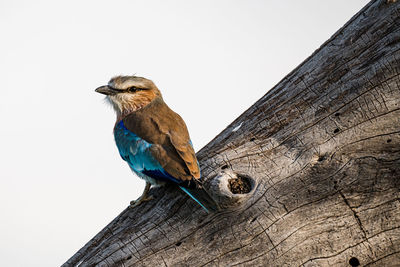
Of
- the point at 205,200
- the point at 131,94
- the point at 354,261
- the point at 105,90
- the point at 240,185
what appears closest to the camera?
the point at 354,261

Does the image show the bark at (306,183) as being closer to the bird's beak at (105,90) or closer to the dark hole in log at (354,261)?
the dark hole in log at (354,261)

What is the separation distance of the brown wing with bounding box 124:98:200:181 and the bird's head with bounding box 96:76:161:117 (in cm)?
39

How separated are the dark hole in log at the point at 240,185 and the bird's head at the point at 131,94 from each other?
2.68 metres

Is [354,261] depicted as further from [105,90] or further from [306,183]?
[105,90]

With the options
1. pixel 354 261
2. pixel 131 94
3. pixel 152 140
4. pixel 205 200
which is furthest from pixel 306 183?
pixel 131 94

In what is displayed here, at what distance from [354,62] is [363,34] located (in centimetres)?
30

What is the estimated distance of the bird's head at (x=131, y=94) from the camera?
19.4ft

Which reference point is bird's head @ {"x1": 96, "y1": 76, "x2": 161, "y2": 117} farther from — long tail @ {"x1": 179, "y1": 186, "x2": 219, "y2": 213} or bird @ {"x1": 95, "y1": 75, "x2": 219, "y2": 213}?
long tail @ {"x1": 179, "y1": 186, "x2": 219, "y2": 213}

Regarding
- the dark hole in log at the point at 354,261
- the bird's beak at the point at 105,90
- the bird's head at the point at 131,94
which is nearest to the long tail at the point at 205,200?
the dark hole in log at the point at 354,261

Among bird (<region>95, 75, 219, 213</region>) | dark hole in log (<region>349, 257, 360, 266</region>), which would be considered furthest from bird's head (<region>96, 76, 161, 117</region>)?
dark hole in log (<region>349, 257, 360, 266</region>)

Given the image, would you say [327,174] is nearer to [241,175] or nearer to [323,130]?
[323,130]

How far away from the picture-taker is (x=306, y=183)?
132 inches

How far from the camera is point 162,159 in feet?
14.0

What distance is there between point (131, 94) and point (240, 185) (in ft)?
9.65
